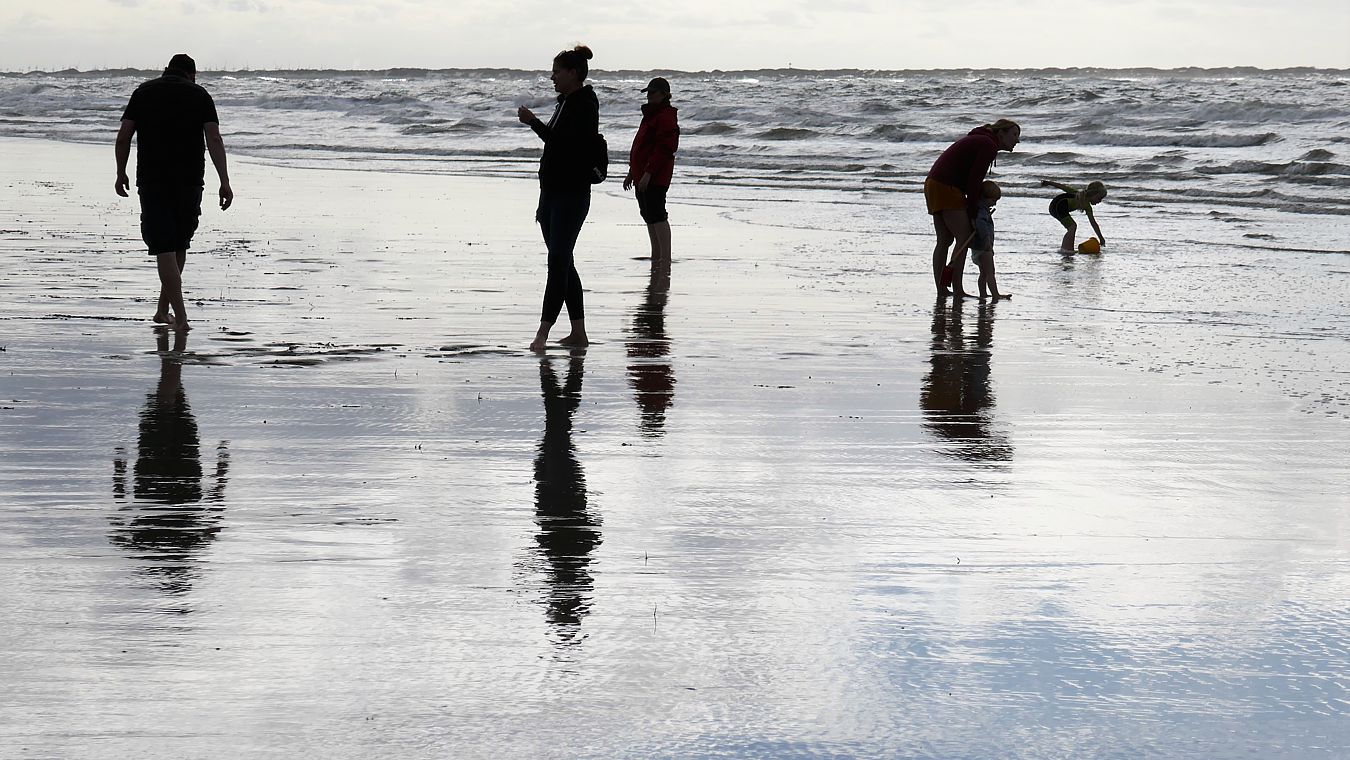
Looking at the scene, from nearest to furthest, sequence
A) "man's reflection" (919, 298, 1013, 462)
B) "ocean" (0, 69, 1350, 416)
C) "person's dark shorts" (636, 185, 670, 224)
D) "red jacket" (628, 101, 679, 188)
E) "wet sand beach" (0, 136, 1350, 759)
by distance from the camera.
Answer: "wet sand beach" (0, 136, 1350, 759), "man's reflection" (919, 298, 1013, 462), "ocean" (0, 69, 1350, 416), "person's dark shorts" (636, 185, 670, 224), "red jacket" (628, 101, 679, 188)

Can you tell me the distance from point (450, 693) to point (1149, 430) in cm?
395

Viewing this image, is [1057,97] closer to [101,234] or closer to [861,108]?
[861,108]

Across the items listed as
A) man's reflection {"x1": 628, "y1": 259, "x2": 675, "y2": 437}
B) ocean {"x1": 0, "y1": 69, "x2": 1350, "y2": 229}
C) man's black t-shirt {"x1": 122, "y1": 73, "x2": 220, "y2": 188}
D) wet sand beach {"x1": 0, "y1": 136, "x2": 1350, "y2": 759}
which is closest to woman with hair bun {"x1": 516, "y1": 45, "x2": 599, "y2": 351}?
wet sand beach {"x1": 0, "y1": 136, "x2": 1350, "y2": 759}

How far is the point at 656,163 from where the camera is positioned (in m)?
→ 13.0

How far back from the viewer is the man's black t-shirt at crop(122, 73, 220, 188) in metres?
8.84

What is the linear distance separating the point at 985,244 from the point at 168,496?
7.24 metres

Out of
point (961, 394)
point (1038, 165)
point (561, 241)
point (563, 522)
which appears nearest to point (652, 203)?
point (561, 241)

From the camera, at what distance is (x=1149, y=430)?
6.38m

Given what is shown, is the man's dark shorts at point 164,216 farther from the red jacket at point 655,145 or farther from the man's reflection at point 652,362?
the red jacket at point 655,145

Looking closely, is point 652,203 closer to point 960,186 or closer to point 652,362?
point 960,186

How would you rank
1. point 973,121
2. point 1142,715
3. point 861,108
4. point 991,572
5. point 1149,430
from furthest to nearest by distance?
1. point 861,108
2. point 973,121
3. point 1149,430
4. point 991,572
5. point 1142,715

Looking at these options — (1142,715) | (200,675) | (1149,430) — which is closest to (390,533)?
(200,675)

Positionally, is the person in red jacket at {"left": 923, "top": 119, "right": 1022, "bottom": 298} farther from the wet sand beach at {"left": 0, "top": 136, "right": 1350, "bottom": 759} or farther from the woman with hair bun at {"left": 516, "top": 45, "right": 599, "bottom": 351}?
the woman with hair bun at {"left": 516, "top": 45, "right": 599, "bottom": 351}

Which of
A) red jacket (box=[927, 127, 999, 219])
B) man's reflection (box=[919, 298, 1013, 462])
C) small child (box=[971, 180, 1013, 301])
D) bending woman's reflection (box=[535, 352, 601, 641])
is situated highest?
red jacket (box=[927, 127, 999, 219])
